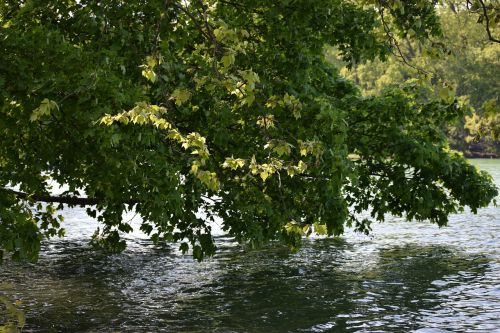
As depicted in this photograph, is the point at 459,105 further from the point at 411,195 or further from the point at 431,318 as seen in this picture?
the point at 431,318

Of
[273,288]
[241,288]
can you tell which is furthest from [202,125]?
[273,288]

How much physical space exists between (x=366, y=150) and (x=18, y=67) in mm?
10026

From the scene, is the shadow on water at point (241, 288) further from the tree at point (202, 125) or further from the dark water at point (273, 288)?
the tree at point (202, 125)

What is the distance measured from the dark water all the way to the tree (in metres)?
1.51

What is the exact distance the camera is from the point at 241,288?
19047 millimetres

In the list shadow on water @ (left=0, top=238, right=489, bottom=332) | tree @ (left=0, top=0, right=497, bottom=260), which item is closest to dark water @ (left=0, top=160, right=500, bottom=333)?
shadow on water @ (left=0, top=238, right=489, bottom=332)

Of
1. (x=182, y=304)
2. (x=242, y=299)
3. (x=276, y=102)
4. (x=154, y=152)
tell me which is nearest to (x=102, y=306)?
(x=182, y=304)

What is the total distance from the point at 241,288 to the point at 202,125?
202 inches

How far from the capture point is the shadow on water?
15469 millimetres

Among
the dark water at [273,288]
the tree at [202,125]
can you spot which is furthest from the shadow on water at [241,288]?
the tree at [202,125]

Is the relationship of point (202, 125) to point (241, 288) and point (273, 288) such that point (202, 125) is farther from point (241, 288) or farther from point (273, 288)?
point (273, 288)

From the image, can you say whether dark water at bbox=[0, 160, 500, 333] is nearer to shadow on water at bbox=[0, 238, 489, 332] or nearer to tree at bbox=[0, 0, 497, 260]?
shadow on water at bbox=[0, 238, 489, 332]

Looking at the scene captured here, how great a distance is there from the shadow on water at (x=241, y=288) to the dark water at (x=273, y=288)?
2 centimetres

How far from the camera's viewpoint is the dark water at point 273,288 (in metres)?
15.4
